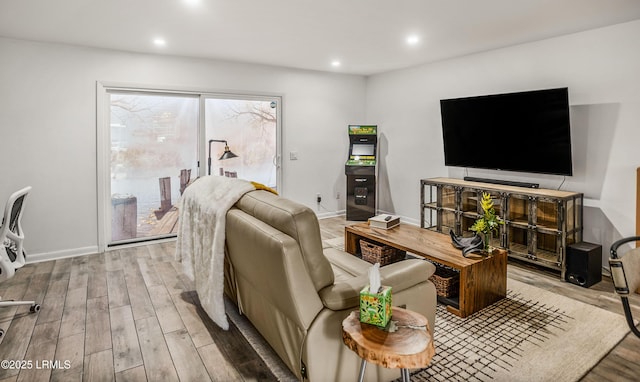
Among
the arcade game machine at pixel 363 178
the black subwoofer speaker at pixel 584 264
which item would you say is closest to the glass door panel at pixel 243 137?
the arcade game machine at pixel 363 178

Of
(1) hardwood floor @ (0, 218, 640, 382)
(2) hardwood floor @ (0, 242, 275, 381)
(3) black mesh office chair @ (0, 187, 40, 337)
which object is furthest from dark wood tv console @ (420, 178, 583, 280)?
(3) black mesh office chair @ (0, 187, 40, 337)

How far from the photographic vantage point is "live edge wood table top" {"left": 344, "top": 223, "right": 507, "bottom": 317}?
2.84 m

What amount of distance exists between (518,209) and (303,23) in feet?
9.87

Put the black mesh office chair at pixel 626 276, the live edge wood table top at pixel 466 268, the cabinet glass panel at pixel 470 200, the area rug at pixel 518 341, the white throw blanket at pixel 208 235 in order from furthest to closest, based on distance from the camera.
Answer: the cabinet glass panel at pixel 470 200 < the live edge wood table top at pixel 466 268 < the white throw blanket at pixel 208 235 < the area rug at pixel 518 341 < the black mesh office chair at pixel 626 276

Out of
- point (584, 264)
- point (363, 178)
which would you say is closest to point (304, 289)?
point (584, 264)

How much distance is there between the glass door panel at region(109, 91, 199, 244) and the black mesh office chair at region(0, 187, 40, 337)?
1.76 meters

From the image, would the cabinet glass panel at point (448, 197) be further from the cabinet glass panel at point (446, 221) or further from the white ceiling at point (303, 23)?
the white ceiling at point (303, 23)

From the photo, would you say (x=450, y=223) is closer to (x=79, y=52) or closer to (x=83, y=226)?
(x=83, y=226)

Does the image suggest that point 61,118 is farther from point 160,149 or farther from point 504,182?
point 504,182

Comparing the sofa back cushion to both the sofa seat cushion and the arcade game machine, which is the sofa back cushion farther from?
the arcade game machine

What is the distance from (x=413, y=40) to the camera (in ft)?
13.7

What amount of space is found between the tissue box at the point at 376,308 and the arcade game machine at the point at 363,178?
178 inches

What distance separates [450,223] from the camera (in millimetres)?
4805

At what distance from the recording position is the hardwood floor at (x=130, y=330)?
220cm
